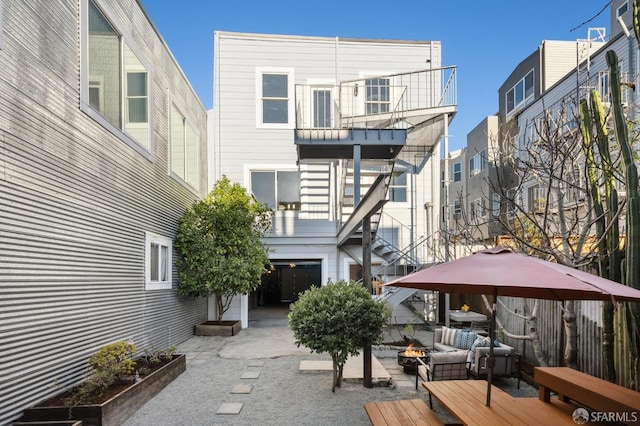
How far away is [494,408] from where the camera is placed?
4098mm

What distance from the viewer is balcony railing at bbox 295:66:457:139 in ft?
35.5

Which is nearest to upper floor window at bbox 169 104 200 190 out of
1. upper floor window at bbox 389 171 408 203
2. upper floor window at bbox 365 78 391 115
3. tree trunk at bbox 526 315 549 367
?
upper floor window at bbox 365 78 391 115

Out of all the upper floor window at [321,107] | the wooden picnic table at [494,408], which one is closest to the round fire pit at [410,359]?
the wooden picnic table at [494,408]

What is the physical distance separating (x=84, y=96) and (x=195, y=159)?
6.41 meters

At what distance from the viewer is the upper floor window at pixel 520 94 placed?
18.8m

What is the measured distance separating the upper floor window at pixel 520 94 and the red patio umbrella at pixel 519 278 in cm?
1728

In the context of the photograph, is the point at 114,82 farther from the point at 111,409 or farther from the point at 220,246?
the point at 111,409

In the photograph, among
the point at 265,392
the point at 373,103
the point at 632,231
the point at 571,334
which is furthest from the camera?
the point at 373,103

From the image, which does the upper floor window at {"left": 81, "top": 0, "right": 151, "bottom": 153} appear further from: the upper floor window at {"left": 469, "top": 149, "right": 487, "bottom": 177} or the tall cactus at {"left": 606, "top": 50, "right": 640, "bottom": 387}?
the upper floor window at {"left": 469, "top": 149, "right": 487, "bottom": 177}

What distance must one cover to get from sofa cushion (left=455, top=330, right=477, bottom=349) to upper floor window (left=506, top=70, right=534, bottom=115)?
14.6m

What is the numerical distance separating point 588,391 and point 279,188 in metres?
10.9

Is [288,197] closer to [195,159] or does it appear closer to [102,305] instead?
[195,159]

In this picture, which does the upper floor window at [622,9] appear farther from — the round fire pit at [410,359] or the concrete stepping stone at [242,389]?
the concrete stepping stone at [242,389]

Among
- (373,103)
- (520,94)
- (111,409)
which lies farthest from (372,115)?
(520,94)
